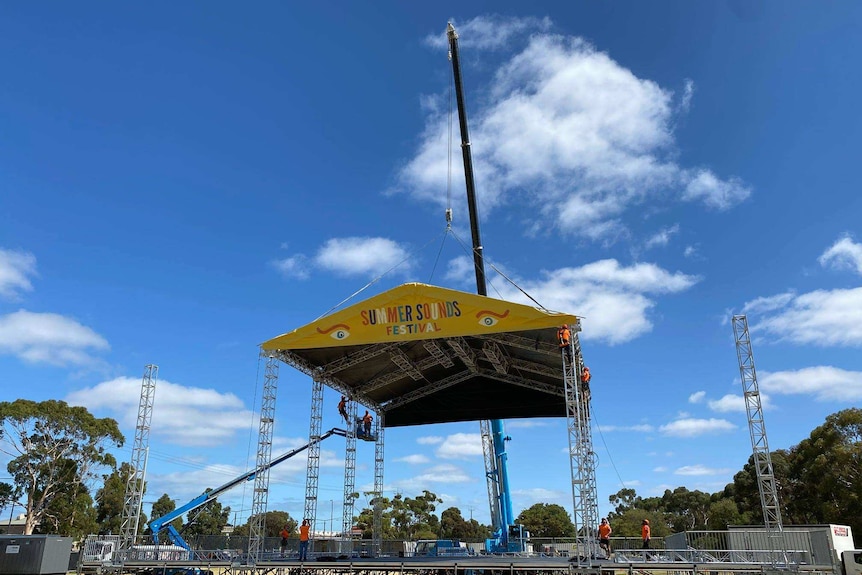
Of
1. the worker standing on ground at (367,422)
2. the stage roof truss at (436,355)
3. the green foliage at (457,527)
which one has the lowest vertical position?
the green foliage at (457,527)

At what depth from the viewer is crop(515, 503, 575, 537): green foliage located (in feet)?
248

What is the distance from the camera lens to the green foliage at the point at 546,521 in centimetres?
7550

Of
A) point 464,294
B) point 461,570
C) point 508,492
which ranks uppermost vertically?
point 464,294

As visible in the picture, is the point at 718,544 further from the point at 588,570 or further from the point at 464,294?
the point at 464,294

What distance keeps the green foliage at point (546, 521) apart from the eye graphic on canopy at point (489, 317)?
47526 millimetres

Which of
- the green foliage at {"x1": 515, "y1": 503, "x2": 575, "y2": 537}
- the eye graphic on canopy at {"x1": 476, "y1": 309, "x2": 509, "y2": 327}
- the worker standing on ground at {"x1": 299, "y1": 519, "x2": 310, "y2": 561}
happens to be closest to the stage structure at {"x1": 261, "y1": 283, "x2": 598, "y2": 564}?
the eye graphic on canopy at {"x1": 476, "y1": 309, "x2": 509, "y2": 327}

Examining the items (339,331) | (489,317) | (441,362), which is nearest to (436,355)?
(441,362)

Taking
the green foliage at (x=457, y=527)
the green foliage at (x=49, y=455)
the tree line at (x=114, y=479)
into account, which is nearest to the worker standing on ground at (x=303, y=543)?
the tree line at (x=114, y=479)

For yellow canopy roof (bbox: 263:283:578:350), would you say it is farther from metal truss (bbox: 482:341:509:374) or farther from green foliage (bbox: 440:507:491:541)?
green foliage (bbox: 440:507:491:541)

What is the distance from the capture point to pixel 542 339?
84.7ft

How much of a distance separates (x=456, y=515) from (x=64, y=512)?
48091 mm

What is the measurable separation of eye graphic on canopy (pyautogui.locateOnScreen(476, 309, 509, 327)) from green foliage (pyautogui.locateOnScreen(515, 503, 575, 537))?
47.5 metres

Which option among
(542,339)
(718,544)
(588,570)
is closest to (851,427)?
(718,544)

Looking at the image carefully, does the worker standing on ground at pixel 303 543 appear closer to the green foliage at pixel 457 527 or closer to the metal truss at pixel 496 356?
the metal truss at pixel 496 356
